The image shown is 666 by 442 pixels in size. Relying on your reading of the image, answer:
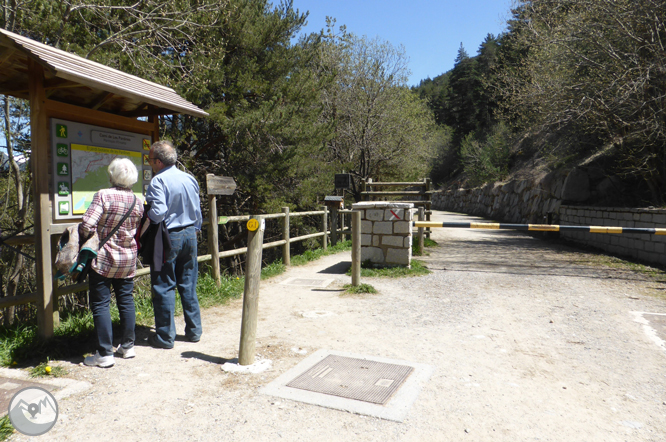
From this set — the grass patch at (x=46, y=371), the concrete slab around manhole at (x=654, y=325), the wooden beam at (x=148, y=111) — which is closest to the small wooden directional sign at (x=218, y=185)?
the wooden beam at (x=148, y=111)

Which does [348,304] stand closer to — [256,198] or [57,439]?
[57,439]

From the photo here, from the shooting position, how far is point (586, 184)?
15297 mm

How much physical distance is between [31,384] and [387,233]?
6.05 meters

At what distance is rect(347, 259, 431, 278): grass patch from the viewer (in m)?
7.98

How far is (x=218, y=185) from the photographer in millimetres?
6391

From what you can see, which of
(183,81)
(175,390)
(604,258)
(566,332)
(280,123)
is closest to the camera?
(175,390)

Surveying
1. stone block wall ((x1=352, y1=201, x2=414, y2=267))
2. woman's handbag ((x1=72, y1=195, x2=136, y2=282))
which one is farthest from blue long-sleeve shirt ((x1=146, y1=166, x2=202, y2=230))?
stone block wall ((x1=352, y1=201, x2=414, y2=267))

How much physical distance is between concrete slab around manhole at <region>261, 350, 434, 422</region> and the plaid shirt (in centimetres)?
161

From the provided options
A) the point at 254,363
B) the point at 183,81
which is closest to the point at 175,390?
the point at 254,363

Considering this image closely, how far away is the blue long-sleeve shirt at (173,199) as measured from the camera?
3.94m

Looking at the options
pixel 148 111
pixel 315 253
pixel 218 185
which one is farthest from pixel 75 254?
pixel 315 253

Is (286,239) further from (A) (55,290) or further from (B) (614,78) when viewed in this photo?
(B) (614,78)

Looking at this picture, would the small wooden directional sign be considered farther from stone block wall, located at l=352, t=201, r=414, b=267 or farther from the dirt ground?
stone block wall, located at l=352, t=201, r=414, b=267

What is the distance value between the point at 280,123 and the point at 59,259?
907 cm
